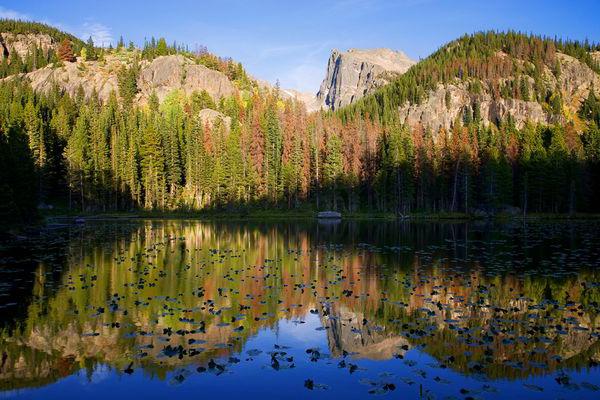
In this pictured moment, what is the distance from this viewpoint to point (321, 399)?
10.5 meters

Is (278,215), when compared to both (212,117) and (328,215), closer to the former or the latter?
(328,215)

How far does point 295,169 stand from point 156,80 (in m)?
87.0

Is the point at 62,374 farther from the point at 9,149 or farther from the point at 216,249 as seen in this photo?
the point at 9,149

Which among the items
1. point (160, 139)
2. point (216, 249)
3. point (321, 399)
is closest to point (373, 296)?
point (321, 399)

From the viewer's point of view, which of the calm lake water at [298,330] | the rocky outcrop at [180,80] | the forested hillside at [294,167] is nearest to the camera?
the calm lake water at [298,330]

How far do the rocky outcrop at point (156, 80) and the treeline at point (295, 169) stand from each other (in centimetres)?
5043

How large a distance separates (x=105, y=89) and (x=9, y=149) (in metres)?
130

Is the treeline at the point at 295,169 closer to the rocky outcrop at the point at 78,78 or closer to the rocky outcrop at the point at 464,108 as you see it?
the rocky outcrop at the point at 78,78

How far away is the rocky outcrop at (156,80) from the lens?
168m

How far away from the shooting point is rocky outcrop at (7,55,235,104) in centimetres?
16775

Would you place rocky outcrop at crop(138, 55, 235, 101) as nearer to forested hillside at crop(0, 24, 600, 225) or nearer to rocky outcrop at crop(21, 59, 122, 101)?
rocky outcrop at crop(21, 59, 122, 101)

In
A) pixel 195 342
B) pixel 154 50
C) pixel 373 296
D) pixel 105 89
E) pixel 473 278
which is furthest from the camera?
pixel 154 50

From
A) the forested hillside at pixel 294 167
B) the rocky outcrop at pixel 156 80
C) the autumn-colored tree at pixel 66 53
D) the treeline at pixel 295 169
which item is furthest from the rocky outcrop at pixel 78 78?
the treeline at pixel 295 169

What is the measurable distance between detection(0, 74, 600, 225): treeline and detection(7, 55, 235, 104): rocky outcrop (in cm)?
5043
